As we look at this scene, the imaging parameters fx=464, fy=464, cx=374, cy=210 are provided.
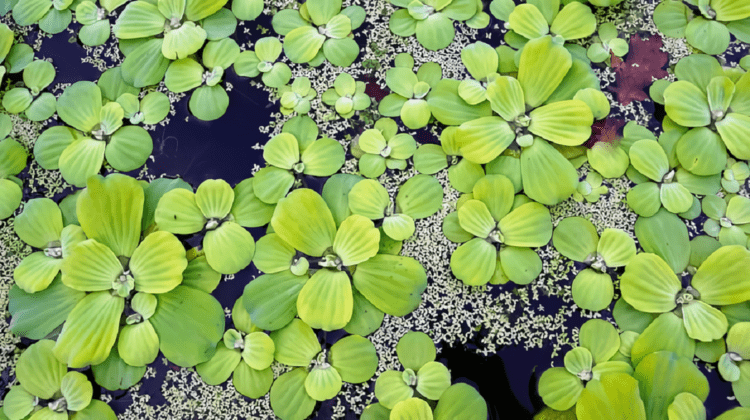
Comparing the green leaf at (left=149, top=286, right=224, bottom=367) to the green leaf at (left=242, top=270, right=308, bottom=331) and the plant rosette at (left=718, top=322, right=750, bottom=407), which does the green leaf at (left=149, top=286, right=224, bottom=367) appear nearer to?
the green leaf at (left=242, top=270, right=308, bottom=331)

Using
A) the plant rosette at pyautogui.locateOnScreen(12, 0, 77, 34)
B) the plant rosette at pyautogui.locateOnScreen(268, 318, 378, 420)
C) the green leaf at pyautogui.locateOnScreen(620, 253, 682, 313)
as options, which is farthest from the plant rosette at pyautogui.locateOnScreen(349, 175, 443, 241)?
the plant rosette at pyautogui.locateOnScreen(12, 0, 77, 34)

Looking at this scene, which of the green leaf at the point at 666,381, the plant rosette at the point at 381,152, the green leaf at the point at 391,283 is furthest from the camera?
the plant rosette at the point at 381,152

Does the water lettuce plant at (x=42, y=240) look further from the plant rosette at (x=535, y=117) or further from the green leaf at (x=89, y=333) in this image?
the plant rosette at (x=535, y=117)

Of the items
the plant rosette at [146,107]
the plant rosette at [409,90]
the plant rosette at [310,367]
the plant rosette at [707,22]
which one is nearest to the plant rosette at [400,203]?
the plant rosette at [409,90]

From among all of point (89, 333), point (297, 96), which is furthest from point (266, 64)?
point (89, 333)

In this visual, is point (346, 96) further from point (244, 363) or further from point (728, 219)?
point (728, 219)

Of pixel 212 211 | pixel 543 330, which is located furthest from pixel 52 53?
pixel 543 330
